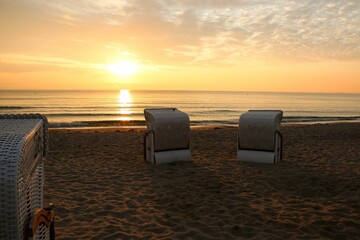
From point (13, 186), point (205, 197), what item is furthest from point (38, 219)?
point (205, 197)

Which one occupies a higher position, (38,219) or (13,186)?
(13,186)

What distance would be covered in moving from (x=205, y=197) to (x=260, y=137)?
3564 millimetres

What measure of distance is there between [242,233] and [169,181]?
3.06m

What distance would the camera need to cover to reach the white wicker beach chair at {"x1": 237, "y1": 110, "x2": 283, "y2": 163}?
932 centimetres

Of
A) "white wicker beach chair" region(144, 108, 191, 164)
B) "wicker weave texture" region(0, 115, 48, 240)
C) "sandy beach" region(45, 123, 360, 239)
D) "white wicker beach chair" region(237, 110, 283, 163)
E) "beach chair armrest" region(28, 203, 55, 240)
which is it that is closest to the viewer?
"wicker weave texture" region(0, 115, 48, 240)

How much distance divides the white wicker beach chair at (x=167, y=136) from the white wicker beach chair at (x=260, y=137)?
5.51 feet

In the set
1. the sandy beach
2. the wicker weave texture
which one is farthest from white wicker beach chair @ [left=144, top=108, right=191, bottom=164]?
the wicker weave texture

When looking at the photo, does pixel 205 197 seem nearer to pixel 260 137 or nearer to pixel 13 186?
pixel 260 137

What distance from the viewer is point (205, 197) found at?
6574 mm

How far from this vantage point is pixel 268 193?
6895 millimetres

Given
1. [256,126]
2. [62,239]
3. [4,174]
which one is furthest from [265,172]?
[4,174]

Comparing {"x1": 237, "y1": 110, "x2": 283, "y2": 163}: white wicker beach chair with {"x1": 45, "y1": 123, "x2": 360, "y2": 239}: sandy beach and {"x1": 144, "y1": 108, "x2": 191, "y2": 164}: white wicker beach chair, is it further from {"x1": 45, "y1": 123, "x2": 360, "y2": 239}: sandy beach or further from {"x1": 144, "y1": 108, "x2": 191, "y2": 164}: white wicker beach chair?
{"x1": 144, "y1": 108, "x2": 191, "y2": 164}: white wicker beach chair

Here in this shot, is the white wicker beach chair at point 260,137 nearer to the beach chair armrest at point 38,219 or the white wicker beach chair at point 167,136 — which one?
the white wicker beach chair at point 167,136

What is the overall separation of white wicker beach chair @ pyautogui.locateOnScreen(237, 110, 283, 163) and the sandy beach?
1.25 ft
